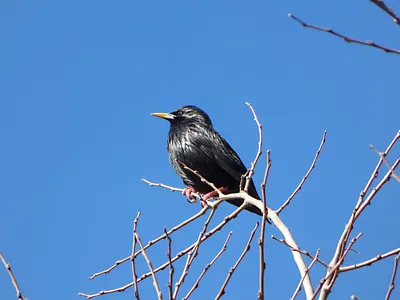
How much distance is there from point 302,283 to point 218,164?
14.0 feet

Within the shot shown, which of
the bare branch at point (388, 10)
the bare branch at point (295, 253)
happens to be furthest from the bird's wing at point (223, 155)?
the bare branch at point (388, 10)

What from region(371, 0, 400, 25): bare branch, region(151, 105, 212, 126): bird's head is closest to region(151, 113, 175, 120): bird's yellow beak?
region(151, 105, 212, 126): bird's head

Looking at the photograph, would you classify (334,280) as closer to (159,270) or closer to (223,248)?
(223,248)

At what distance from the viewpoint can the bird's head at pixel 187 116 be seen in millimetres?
7930

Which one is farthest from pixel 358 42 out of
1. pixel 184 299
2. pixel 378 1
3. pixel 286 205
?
pixel 286 205

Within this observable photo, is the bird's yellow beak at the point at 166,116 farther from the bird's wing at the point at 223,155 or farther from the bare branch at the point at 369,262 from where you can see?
the bare branch at the point at 369,262

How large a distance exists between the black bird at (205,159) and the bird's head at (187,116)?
203 millimetres

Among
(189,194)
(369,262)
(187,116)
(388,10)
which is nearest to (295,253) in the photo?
(369,262)

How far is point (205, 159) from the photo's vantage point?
7199mm

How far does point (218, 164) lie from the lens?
720cm

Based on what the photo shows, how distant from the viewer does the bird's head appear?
26.0 feet

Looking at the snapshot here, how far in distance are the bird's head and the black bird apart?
0.67 feet

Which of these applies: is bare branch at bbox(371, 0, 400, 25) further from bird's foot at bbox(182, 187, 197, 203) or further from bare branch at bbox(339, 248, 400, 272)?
bird's foot at bbox(182, 187, 197, 203)

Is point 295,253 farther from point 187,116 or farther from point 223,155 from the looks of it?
point 187,116
